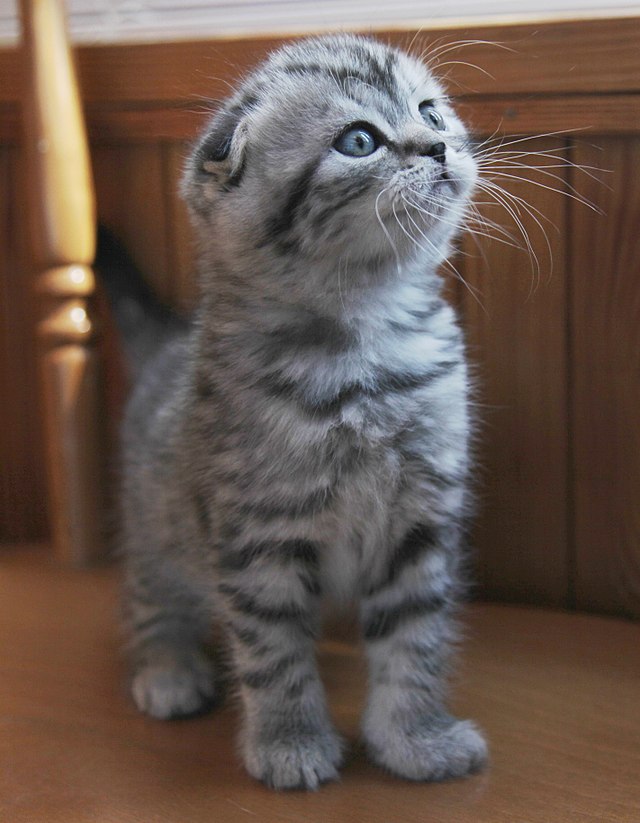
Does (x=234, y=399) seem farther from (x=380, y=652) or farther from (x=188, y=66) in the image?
(x=188, y=66)

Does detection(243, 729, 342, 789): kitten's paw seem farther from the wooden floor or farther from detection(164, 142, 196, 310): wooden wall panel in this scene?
detection(164, 142, 196, 310): wooden wall panel

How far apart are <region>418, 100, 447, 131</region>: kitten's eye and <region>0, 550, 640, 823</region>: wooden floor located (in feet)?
A: 1.87

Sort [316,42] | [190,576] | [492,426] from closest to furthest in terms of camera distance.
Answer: [316,42] → [190,576] → [492,426]

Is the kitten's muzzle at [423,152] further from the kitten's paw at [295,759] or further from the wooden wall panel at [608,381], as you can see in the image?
the kitten's paw at [295,759]

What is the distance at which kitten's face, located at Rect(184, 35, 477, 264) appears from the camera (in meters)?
0.84

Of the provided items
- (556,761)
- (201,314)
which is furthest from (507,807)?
(201,314)

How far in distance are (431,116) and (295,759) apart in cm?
59

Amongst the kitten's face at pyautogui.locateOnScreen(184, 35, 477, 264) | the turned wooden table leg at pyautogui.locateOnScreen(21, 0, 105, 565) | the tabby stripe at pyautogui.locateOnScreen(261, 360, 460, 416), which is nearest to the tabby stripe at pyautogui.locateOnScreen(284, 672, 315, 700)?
the tabby stripe at pyautogui.locateOnScreen(261, 360, 460, 416)

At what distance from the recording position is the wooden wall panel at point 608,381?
1.12 meters

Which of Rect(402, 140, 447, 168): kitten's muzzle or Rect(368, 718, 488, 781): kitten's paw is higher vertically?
Rect(402, 140, 447, 168): kitten's muzzle

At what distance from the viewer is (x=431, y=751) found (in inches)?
36.3

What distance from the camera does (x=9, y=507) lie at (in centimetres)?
149

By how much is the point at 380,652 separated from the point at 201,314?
368mm

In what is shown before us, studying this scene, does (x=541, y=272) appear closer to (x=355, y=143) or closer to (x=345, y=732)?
(x=355, y=143)
